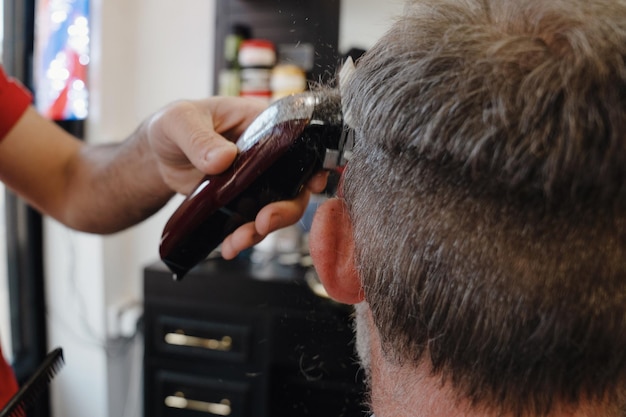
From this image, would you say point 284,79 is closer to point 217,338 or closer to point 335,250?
point 217,338

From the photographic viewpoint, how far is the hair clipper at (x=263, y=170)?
2.24 ft

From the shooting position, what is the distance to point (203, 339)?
1896 millimetres

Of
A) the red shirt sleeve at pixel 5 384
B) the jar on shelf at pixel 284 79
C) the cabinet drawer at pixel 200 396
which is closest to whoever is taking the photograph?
the red shirt sleeve at pixel 5 384

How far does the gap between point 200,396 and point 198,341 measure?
188 millimetres

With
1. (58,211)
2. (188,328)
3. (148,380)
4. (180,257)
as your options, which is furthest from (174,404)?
(180,257)

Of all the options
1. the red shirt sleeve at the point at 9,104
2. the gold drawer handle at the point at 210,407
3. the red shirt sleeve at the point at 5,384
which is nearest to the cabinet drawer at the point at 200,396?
the gold drawer handle at the point at 210,407

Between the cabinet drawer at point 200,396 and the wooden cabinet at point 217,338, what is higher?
the wooden cabinet at point 217,338

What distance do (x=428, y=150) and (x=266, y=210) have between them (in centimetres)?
36

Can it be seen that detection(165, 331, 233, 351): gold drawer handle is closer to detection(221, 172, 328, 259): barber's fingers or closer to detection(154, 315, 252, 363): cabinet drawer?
detection(154, 315, 252, 363): cabinet drawer

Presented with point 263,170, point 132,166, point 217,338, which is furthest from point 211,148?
point 217,338

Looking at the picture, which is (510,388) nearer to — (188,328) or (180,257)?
(180,257)

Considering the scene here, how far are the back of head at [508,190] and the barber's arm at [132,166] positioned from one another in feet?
0.90

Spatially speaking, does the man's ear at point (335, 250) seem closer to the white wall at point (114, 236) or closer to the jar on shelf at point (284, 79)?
the jar on shelf at point (284, 79)

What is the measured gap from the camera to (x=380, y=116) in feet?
1.72
